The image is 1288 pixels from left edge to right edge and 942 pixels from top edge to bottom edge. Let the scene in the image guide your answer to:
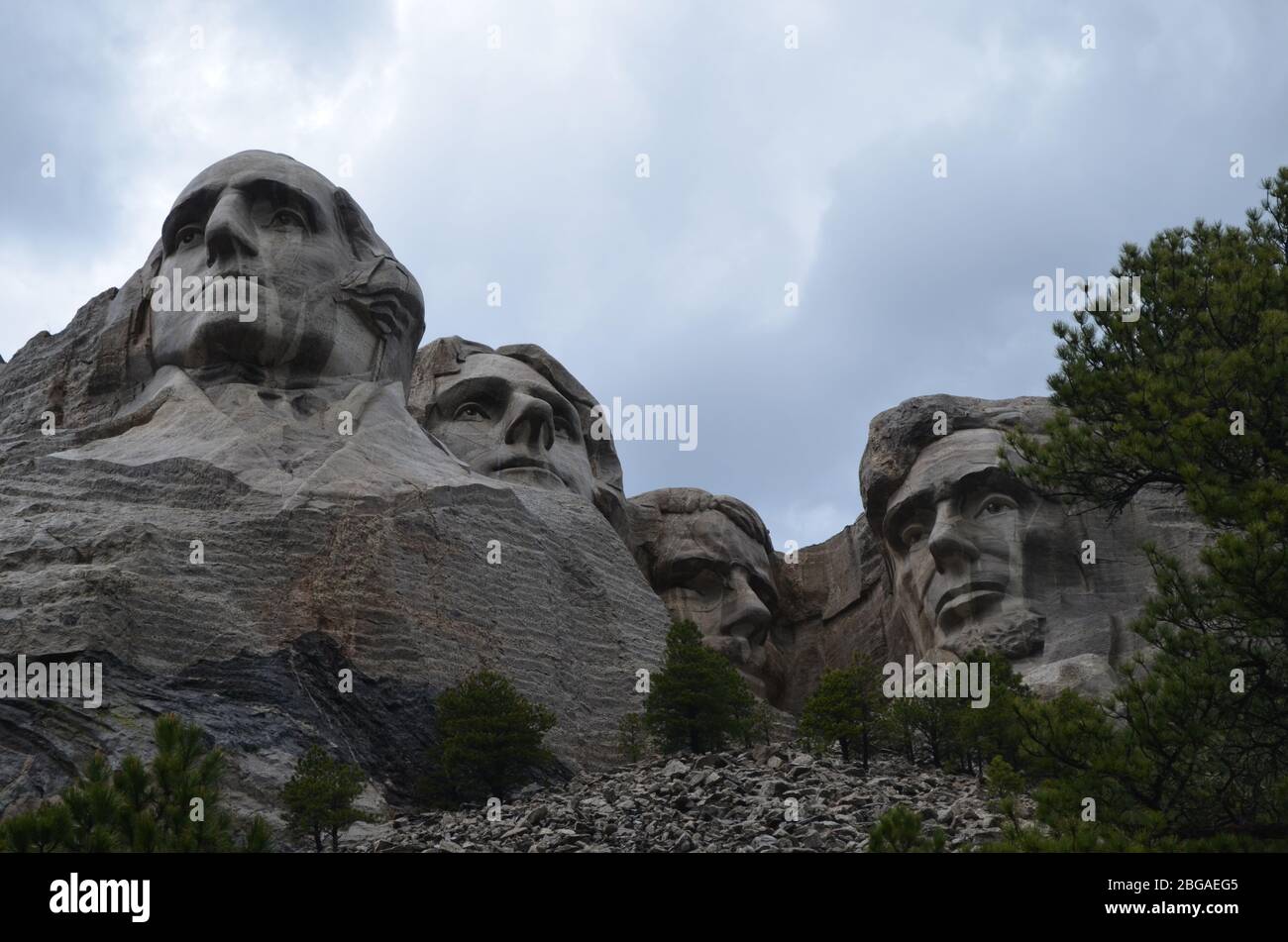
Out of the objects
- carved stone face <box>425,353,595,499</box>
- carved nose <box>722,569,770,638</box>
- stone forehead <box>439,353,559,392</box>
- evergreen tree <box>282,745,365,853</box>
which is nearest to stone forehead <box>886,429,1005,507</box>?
A: carved nose <box>722,569,770,638</box>

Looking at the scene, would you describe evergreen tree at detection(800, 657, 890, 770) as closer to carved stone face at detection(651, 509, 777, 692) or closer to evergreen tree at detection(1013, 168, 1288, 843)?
evergreen tree at detection(1013, 168, 1288, 843)

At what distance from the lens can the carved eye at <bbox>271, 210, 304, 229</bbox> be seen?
1702cm

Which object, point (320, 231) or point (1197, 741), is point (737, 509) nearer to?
point (320, 231)

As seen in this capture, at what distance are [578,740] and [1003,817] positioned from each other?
3.97m

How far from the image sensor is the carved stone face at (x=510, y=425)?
64.7 feet

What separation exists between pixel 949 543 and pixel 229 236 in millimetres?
6715

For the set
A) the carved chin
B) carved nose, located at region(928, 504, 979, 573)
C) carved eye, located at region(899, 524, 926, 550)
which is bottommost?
the carved chin

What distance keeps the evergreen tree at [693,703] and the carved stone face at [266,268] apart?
152 inches

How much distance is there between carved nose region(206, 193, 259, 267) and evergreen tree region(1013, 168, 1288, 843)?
614cm

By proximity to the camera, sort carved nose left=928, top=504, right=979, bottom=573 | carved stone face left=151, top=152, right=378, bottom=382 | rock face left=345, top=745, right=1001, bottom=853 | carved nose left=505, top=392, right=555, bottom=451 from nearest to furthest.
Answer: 1. rock face left=345, top=745, right=1001, bottom=853
2. carved stone face left=151, top=152, right=378, bottom=382
3. carved nose left=928, top=504, right=979, bottom=573
4. carved nose left=505, top=392, right=555, bottom=451

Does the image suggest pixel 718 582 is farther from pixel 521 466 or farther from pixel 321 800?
pixel 321 800

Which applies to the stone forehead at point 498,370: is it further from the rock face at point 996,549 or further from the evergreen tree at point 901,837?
the evergreen tree at point 901,837

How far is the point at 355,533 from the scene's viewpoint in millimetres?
14727

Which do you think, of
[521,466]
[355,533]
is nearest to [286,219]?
[355,533]
